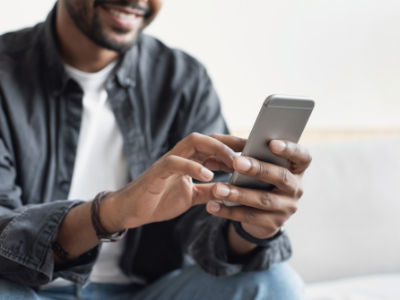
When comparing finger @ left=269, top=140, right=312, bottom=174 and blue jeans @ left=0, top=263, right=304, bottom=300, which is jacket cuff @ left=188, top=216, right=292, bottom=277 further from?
finger @ left=269, top=140, right=312, bottom=174

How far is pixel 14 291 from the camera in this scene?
0.76 meters

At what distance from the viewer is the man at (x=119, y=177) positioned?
2.45ft

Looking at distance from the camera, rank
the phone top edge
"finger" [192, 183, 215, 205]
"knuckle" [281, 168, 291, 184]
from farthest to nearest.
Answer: "finger" [192, 183, 215, 205] < "knuckle" [281, 168, 291, 184] < the phone top edge

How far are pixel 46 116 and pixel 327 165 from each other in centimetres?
100

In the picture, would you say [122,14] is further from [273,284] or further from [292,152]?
[273,284]

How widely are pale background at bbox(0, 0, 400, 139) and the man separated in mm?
459

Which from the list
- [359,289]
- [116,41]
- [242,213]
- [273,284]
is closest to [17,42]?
[116,41]

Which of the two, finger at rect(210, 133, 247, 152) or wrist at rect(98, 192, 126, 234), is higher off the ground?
finger at rect(210, 133, 247, 152)

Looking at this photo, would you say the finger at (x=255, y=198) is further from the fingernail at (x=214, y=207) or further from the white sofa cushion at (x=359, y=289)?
the white sofa cushion at (x=359, y=289)

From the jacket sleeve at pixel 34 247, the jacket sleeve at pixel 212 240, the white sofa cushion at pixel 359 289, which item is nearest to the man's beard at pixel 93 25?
the jacket sleeve at pixel 212 240

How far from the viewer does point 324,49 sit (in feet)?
5.74

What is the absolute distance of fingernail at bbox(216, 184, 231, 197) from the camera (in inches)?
26.3

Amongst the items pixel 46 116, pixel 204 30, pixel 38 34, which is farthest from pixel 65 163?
pixel 204 30

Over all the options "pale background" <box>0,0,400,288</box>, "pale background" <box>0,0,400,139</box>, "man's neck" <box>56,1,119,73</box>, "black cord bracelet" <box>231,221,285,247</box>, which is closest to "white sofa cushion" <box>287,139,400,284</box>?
"pale background" <box>0,0,400,288</box>
